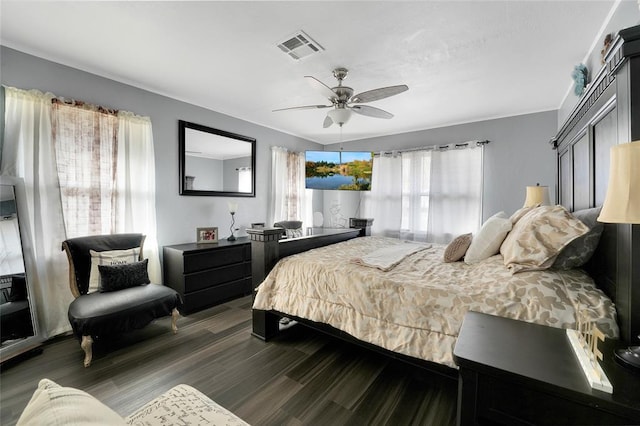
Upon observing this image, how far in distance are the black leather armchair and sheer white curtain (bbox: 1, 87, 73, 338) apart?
10.0 inches

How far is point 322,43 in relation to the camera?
223 centimetres

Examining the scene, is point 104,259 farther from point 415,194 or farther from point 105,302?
point 415,194

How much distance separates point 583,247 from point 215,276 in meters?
3.45

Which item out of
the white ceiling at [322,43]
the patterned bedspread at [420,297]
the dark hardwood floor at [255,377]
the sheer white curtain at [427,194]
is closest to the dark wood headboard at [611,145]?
the patterned bedspread at [420,297]

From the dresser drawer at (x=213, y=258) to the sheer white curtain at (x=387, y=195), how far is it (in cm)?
276

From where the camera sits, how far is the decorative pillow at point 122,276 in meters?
2.46

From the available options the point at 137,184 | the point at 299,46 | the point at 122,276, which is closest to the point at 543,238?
the point at 299,46

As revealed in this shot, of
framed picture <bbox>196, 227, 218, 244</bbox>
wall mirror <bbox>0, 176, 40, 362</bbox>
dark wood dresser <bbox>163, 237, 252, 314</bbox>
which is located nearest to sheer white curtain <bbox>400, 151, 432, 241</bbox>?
dark wood dresser <bbox>163, 237, 252, 314</bbox>

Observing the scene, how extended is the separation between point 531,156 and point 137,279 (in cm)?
532

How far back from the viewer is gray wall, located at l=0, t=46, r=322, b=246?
2.42 m

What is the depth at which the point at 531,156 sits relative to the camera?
3855 millimetres

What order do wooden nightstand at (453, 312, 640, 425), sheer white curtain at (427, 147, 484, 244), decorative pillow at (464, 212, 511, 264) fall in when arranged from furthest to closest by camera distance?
sheer white curtain at (427, 147, 484, 244) < decorative pillow at (464, 212, 511, 264) < wooden nightstand at (453, 312, 640, 425)

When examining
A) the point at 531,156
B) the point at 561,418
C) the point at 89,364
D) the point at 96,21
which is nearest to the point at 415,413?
the point at 561,418

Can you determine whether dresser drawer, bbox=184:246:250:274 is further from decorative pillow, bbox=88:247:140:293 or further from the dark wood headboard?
the dark wood headboard
